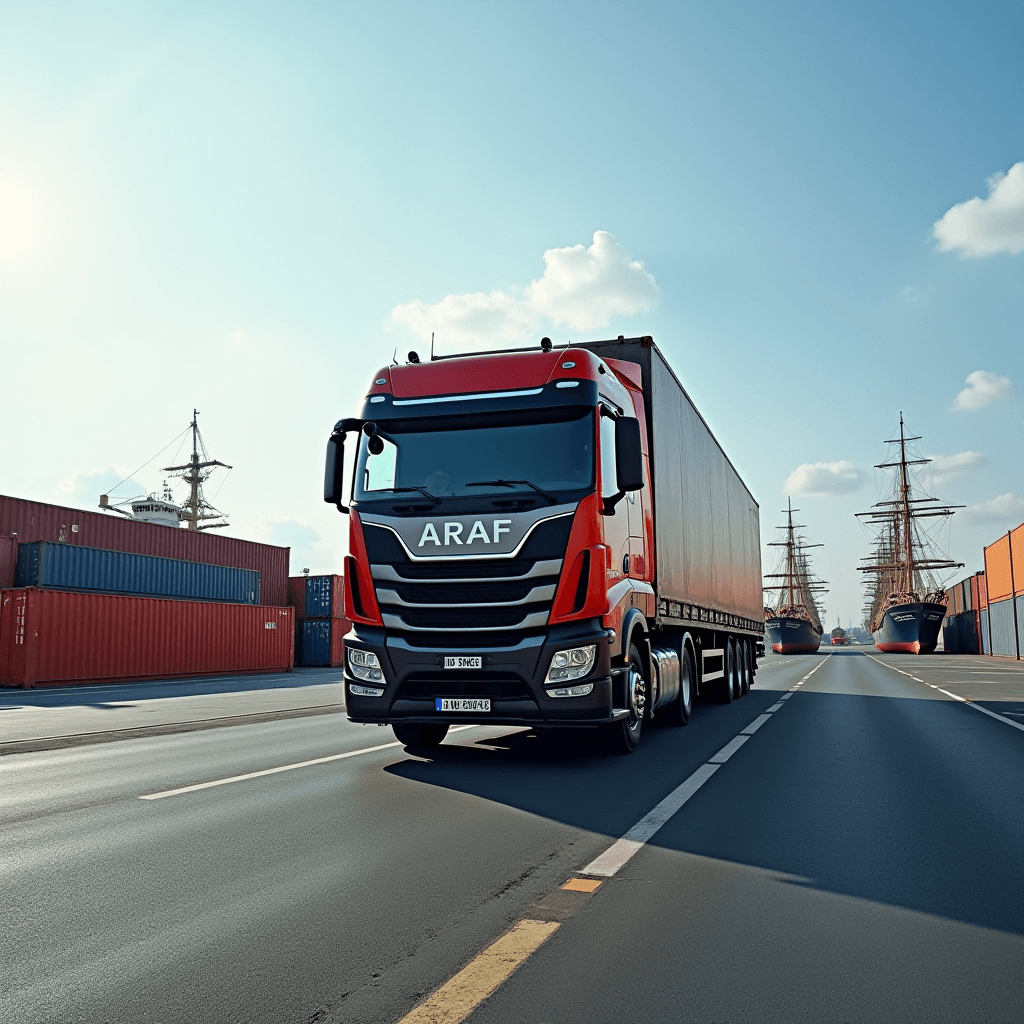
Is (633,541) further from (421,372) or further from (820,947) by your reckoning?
(820,947)

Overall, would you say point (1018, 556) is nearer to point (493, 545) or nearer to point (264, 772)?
point (493, 545)

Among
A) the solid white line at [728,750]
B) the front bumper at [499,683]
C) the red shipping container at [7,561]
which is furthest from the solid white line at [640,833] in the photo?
the red shipping container at [7,561]

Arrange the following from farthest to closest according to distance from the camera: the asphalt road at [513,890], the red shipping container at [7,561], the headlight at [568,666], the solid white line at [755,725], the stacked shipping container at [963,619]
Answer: the stacked shipping container at [963,619], the red shipping container at [7,561], the solid white line at [755,725], the headlight at [568,666], the asphalt road at [513,890]

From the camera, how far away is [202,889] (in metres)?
4.06

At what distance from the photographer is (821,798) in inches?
253

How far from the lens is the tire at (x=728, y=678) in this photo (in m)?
15.5

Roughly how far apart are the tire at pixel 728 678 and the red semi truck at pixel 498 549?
22.5 feet

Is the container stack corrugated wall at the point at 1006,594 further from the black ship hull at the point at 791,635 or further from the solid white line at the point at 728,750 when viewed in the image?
the solid white line at the point at 728,750

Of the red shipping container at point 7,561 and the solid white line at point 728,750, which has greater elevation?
the red shipping container at point 7,561

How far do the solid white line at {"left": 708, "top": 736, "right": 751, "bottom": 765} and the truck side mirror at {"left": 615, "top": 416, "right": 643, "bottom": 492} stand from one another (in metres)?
2.62

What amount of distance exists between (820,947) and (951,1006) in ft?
1.90

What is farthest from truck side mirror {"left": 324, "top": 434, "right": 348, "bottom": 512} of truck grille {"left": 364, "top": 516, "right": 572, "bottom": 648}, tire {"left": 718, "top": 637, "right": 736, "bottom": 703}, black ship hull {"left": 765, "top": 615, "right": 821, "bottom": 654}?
black ship hull {"left": 765, "top": 615, "right": 821, "bottom": 654}

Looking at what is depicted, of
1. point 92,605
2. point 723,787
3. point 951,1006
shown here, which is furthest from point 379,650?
point 92,605

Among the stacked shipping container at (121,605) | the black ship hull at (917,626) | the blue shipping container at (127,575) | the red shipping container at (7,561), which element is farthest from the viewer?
the black ship hull at (917,626)
